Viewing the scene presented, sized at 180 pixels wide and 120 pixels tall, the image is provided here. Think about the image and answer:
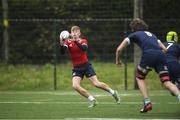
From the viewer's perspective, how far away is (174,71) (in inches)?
666

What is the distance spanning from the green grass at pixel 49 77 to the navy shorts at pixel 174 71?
9.66m

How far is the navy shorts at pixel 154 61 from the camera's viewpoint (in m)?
15.5

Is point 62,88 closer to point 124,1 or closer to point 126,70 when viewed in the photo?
point 126,70

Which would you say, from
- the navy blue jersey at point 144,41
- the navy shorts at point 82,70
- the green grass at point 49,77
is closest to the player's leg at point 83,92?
the navy shorts at point 82,70

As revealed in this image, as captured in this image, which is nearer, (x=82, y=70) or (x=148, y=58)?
(x=148, y=58)

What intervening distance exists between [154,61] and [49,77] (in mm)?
13047

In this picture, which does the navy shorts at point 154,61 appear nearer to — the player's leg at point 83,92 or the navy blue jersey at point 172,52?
the navy blue jersey at point 172,52

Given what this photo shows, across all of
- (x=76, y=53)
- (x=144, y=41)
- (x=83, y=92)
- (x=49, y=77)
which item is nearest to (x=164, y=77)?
(x=144, y=41)

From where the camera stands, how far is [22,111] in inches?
647

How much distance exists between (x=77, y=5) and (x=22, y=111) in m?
16.5

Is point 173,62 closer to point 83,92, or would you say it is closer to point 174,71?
point 174,71

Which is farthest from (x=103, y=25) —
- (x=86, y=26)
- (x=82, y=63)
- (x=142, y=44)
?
(x=142, y=44)

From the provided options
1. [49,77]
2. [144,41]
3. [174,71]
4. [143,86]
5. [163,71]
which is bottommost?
[49,77]

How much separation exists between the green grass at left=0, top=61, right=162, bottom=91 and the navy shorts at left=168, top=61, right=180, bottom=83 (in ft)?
31.7
